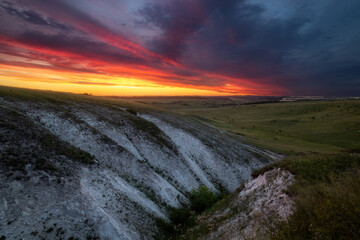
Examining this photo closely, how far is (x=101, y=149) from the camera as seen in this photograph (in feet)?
73.9

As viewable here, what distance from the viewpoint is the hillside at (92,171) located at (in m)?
11.4

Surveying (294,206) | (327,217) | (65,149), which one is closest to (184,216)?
(294,206)

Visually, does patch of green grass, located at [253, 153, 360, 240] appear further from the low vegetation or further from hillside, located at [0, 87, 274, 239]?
hillside, located at [0, 87, 274, 239]

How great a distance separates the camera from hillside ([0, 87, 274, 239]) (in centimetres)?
1144

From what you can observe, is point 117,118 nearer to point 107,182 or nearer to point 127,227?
point 107,182

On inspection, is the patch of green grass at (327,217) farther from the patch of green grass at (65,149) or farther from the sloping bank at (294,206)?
the patch of green grass at (65,149)

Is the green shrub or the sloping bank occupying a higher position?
the sloping bank

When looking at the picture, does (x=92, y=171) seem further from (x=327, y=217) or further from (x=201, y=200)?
(x=327, y=217)

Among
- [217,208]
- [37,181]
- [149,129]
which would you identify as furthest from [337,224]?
[149,129]

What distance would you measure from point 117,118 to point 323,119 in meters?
118

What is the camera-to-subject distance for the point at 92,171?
17.6m

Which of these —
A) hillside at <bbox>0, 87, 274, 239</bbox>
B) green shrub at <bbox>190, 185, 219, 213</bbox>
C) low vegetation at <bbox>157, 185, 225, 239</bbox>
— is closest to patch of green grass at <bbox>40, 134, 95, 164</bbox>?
hillside at <bbox>0, 87, 274, 239</bbox>

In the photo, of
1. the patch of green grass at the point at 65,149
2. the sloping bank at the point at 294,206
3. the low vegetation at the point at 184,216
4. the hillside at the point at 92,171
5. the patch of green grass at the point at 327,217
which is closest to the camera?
the patch of green grass at the point at 327,217

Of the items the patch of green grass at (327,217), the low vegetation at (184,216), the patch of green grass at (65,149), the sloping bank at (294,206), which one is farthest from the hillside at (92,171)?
the patch of green grass at (327,217)
